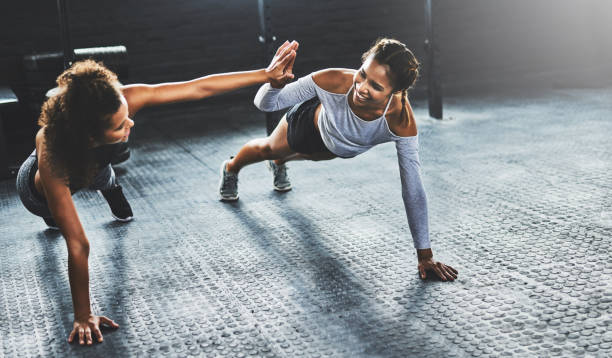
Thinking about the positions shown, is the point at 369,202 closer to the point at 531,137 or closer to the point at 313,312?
the point at 313,312

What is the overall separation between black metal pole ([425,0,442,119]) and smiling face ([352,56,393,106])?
2.80m

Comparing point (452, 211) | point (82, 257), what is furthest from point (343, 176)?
point (82, 257)

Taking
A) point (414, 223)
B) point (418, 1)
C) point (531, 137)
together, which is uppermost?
point (418, 1)

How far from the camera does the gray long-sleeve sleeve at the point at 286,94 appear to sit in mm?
2520

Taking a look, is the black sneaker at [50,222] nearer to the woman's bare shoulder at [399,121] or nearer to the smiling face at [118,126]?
the smiling face at [118,126]

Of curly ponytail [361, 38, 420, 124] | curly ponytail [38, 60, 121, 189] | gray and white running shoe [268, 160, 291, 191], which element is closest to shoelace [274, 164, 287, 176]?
gray and white running shoe [268, 160, 291, 191]

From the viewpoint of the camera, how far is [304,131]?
273 centimetres

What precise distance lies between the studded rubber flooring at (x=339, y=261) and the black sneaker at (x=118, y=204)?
0.09 m

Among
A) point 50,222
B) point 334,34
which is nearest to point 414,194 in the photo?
point 50,222

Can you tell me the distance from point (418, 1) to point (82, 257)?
17.2 feet

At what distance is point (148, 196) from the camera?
351cm

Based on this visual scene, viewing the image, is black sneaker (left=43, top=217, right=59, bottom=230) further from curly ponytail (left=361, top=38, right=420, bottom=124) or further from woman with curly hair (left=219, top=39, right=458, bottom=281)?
curly ponytail (left=361, top=38, right=420, bottom=124)

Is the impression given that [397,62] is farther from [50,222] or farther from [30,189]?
[50,222]

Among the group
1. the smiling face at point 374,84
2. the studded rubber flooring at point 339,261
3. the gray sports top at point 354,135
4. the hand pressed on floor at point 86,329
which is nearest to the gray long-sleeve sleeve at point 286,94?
the gray sports top at point 354,135
